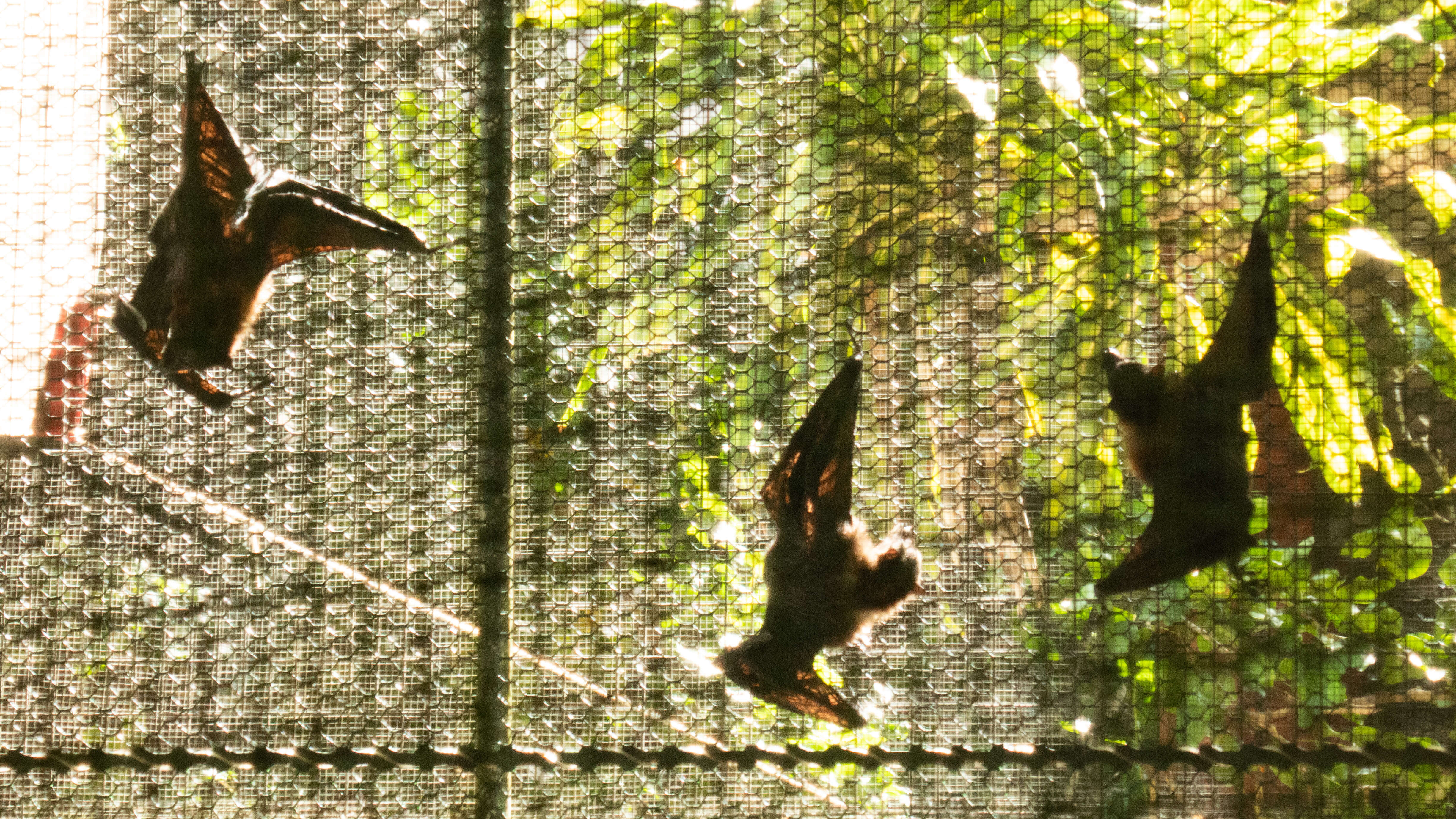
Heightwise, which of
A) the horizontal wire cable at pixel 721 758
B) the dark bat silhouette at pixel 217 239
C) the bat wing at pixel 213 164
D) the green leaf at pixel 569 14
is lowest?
the horizontal wire cable at pixel 721 758

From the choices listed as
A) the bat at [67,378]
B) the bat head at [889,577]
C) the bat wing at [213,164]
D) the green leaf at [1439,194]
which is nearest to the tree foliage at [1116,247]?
the green leaf at [1439,194]

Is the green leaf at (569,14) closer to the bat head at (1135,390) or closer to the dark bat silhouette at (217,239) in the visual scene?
the dark bat silhouette at (217,239)

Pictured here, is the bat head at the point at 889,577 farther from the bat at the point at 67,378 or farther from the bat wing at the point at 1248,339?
the bat at the point at 67,378

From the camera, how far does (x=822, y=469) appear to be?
2.70 feet

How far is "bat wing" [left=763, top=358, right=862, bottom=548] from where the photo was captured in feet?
2.68

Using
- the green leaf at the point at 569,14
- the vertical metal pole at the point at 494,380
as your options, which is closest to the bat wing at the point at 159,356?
the vertical metal pole at the point at 494,380

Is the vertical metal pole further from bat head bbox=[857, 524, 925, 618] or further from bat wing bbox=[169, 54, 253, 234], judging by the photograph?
bat head bbox=[857, 524, 925, 618]

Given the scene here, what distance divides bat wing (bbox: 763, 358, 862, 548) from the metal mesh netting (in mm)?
31

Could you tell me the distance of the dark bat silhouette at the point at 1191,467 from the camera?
2.70ft

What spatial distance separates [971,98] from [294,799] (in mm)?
883

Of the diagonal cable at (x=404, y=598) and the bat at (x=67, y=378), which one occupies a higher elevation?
the bat at (x=67, y=378)

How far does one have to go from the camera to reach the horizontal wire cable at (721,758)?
0.83 metres

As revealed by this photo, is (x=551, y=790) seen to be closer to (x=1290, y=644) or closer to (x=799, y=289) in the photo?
(x=799, y=289)

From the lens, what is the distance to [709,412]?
0.86 metres
